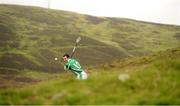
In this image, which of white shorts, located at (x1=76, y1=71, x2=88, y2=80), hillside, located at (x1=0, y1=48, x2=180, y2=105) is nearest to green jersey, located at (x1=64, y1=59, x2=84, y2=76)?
white shorts, located at (x1=76, y1=71, x2=88, y2=80)

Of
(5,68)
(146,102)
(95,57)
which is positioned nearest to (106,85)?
(146,102)

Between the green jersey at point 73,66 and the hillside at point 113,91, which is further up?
the hillside at point 113,91

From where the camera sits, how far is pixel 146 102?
15133 millimetres

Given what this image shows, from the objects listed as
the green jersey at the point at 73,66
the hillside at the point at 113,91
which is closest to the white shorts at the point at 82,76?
the green jersey at the point at 73,66

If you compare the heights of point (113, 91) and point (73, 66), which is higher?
point (113, 91)

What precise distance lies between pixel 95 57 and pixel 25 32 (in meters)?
51.5

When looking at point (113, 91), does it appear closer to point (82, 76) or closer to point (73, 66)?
point (82, 76)

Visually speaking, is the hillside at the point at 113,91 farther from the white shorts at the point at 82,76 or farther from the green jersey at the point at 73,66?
the green jersey at the point at 73,66

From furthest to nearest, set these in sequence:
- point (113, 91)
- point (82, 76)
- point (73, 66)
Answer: point (73, 66) < point (82, 76) < point (113, 91)

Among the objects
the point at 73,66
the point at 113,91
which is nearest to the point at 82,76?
the point at 73,66

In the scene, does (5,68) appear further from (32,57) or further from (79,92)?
(79,92)

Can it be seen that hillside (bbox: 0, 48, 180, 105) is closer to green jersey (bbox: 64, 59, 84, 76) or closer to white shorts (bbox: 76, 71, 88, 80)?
white shorts (bbox: 76, 71, 88, 80)

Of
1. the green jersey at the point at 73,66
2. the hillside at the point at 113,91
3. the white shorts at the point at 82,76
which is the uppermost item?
the hillside at the point at 113,91

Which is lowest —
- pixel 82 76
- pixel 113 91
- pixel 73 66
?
pixel 82 76
